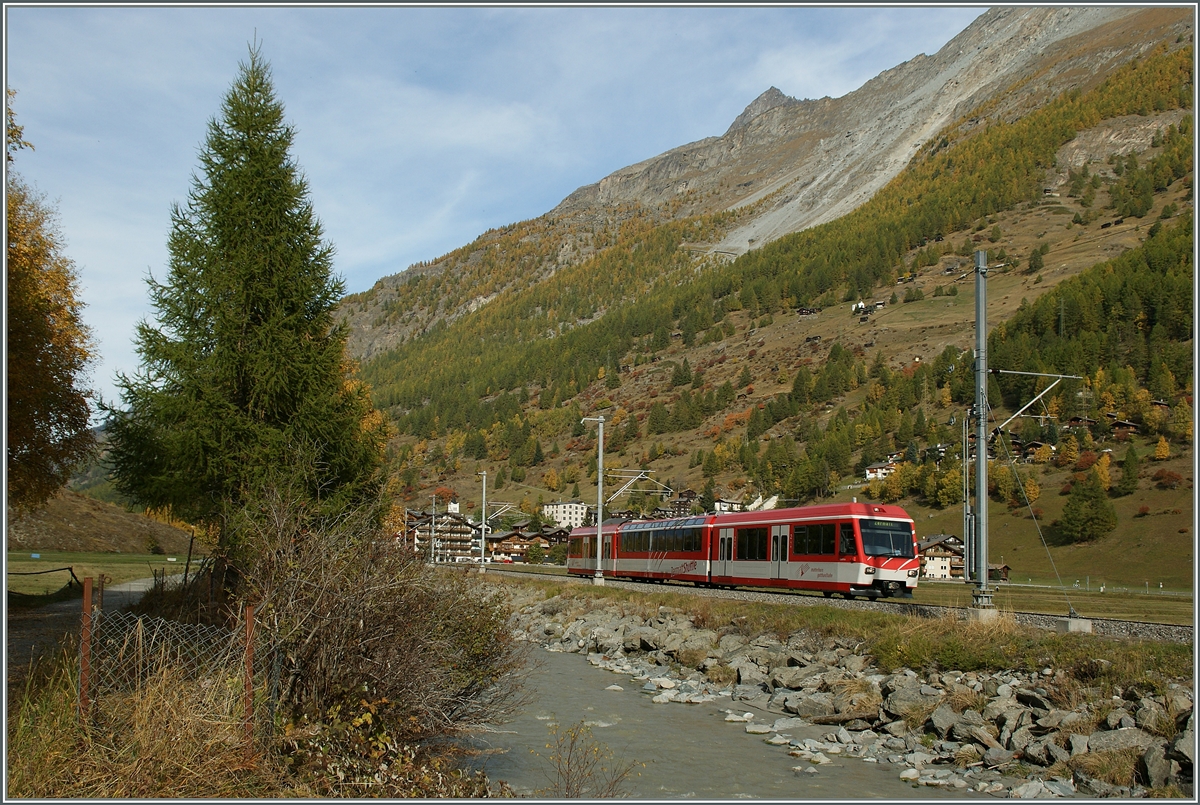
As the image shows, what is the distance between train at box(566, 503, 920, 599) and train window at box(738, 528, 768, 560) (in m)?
0.01

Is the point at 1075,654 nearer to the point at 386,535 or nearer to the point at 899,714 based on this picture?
the point at 899,714

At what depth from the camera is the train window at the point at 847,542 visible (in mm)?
27344

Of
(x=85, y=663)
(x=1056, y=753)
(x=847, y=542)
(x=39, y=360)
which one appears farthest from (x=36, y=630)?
(x=847, y=542)

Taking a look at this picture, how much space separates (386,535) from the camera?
1045cm

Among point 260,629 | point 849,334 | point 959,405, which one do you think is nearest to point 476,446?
point 849,334

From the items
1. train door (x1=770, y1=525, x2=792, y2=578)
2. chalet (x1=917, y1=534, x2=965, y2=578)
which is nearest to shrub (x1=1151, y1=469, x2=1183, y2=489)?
chalet (x1=917, y1=534, x2=965, y2=578)

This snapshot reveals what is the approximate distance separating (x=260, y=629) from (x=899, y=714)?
1251 cm

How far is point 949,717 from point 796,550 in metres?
14.6

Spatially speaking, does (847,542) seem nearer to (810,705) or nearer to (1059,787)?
(810,705)

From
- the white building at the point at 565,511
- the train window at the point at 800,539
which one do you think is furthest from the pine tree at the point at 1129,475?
the white building at the point at 565,511

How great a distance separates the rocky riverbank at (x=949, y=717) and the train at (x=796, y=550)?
4596 mm

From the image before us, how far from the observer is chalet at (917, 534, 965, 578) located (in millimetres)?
73312

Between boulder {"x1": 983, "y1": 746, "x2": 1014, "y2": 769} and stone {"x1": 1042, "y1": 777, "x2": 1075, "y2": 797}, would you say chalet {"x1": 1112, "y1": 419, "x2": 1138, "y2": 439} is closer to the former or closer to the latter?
boulder {"x1": 983, "y1": 746, "x2": 1014, "y2": 769}

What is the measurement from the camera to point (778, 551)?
31312 millimetres
